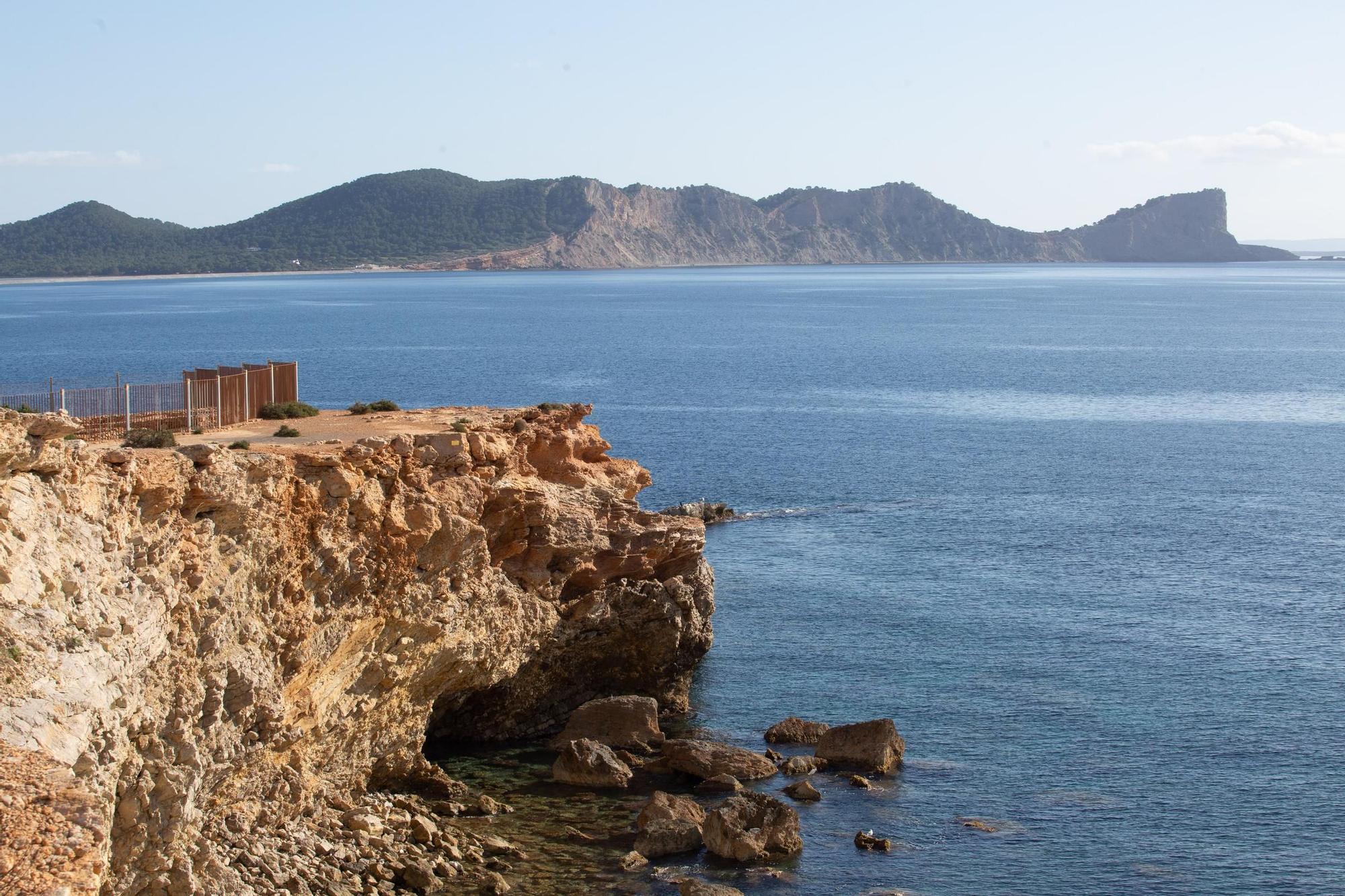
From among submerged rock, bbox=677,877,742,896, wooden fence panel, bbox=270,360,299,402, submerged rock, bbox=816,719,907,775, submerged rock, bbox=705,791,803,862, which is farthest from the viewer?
wooden fence panel, bbox=270,360,299,402

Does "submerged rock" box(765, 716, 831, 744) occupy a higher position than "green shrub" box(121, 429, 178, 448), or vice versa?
"green shrub" box(121, 429, 178, 448)

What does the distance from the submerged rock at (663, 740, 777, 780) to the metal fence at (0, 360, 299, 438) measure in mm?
15909

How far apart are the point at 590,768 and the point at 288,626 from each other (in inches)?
401

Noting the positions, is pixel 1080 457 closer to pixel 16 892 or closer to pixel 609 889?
pixel 609 889

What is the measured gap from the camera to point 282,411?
41.1 meters

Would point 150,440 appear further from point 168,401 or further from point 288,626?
point 168,401

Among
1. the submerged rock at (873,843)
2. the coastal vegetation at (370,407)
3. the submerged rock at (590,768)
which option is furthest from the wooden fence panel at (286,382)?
the submerged rock at (873,843)

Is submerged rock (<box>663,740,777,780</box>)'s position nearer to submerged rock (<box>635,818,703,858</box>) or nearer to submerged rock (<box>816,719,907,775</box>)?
submerged rock (<box>816,719,907,775</box>)

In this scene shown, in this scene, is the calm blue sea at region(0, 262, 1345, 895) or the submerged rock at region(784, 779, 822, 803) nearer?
the calm blue sea at region(0, 262, 1345, 895)

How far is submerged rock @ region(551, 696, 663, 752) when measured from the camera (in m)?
39.0

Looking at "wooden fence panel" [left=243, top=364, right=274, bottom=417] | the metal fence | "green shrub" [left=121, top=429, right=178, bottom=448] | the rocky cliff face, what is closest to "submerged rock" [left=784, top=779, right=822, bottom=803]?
the rocky cliff face

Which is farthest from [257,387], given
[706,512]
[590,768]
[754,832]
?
[706,512]

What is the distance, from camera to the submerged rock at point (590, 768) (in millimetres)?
36219

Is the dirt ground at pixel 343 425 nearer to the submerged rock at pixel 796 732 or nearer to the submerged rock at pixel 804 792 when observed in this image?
the submerged rock at pixel 796 732
